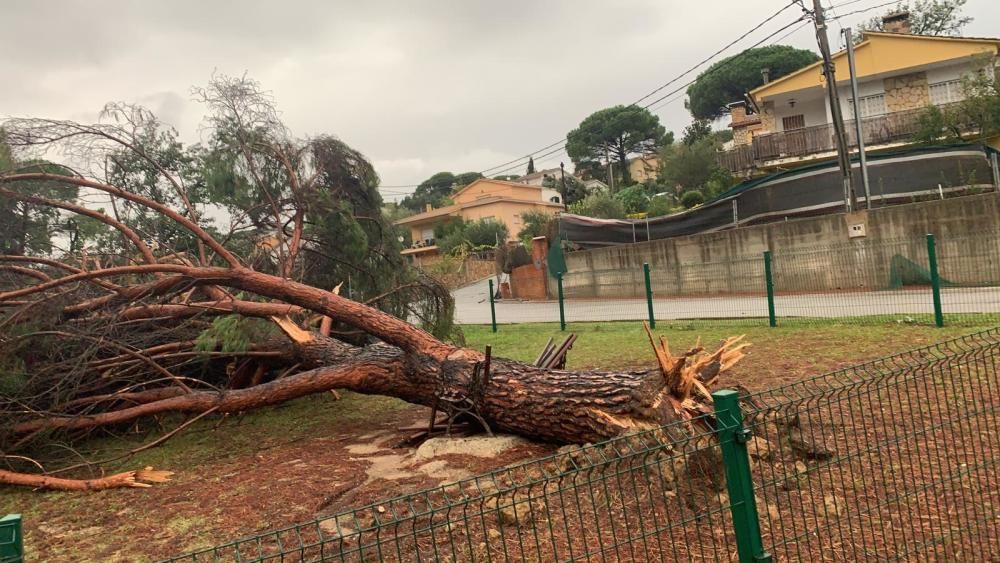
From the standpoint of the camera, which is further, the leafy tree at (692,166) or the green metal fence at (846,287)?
the leafy tree at (692,166)

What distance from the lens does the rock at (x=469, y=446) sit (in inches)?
194

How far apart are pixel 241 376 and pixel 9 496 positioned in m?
2.60

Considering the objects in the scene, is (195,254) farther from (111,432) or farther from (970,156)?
(970,156)

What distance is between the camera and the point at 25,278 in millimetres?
6750

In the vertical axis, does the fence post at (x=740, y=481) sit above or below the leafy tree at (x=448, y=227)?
below

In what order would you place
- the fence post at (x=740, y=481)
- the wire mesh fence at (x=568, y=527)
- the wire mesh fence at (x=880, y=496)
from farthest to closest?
1. the wire mesh fence at (x=568, y=527)
2. the wire mesh fence at (x=880, y=496)
3. the fence post at (x=740, y=481)

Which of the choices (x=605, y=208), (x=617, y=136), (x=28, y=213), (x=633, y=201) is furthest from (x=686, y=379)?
(x=617, y=136)

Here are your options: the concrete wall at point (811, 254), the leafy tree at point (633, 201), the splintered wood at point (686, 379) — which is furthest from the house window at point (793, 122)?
the splintered wood at point (686, 379)

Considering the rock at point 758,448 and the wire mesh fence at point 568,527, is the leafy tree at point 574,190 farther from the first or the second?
the wire mesh fence at point 568,527

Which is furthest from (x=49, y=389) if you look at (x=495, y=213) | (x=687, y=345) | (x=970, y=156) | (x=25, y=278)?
(x=495, y=213)

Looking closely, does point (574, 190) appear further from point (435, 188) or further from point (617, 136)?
point (435, 188)

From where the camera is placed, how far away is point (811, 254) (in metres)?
11.5

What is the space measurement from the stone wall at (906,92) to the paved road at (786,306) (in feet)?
51.3

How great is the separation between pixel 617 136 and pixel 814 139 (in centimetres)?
3304
